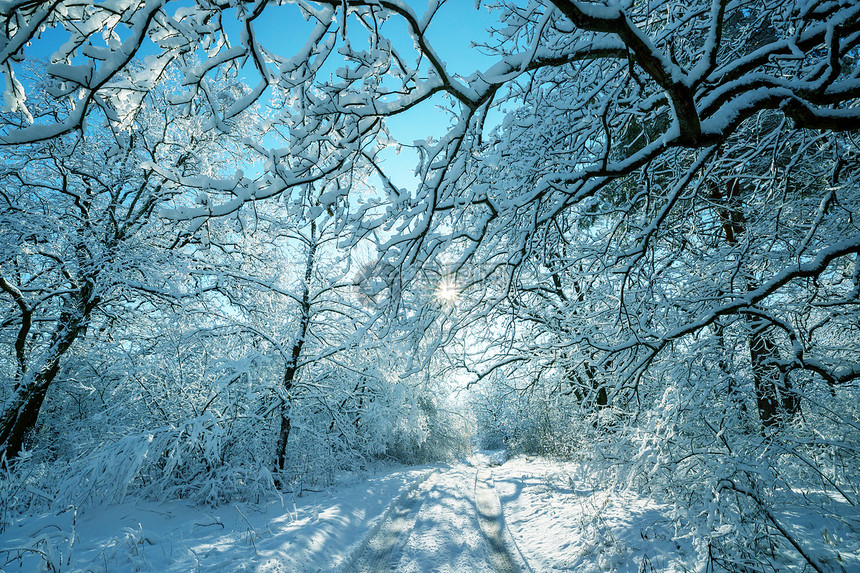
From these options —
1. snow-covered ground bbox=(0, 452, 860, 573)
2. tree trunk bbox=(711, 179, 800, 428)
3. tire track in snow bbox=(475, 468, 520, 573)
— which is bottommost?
tire track in snow bbox=(475, 468, 520, 573)

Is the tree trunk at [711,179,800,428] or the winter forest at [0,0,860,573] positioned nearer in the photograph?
the winter forest at [0,0,860,573]

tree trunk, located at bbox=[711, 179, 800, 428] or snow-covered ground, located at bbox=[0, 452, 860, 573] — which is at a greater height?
tree trunk, located at bbox=[711, 179, 800, 428]

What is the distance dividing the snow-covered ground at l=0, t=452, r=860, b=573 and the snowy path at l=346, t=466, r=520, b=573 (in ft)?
0.09

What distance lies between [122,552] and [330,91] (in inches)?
227

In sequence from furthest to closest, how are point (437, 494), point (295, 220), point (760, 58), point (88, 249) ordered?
1. point (437, 494)
2. point (88, 249)
3. point (295, 220)
4. point (760, 58)

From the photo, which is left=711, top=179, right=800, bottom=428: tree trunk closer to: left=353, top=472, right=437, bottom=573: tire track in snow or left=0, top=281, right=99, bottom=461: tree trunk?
left=353, top=472, right=437, bottom=573: tire track in snow

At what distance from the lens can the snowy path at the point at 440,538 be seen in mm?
4617

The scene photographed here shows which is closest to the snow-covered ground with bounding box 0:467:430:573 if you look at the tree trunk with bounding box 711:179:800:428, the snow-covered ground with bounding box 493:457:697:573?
the snow-covered ground with bounding box 493:457:697:573

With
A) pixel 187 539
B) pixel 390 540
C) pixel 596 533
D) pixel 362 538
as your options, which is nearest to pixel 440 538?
pixel 390 540

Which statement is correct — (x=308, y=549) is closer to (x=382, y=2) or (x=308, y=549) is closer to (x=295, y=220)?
(x=295, y=220)

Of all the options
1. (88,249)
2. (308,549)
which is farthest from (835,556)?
(88,249)

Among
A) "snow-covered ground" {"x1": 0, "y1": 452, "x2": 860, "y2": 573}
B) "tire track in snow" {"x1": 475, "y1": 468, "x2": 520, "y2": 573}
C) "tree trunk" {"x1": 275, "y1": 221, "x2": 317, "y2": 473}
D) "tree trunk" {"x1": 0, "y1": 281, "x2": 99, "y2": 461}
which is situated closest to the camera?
"snow-covered ground" {"x1": 0, "y1": 452, "x2": 860, "y2": 573}

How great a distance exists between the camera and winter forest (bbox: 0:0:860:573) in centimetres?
212

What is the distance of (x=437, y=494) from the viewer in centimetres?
888
